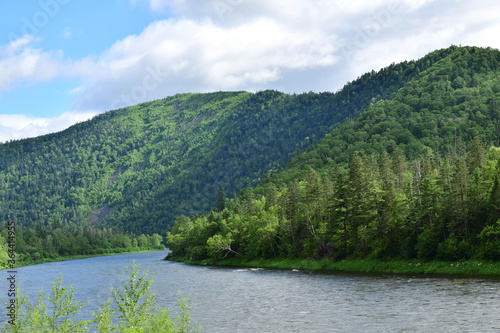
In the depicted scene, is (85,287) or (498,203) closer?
(498,203)

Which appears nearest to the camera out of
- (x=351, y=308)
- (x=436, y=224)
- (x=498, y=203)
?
(x=351, y=308)

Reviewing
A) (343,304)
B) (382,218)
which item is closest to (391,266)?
(382,218)

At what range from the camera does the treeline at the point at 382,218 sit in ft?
287

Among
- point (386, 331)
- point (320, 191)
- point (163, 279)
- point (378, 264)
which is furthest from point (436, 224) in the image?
point (163, 279)

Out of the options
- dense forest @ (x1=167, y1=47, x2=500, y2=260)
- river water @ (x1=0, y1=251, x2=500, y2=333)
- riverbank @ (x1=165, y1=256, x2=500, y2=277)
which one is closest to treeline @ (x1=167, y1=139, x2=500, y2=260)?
dense forest @ (x1=167, y1=47, x2=500, y2=260)

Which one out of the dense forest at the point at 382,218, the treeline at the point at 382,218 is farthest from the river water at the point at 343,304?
the treeline at the point at 382,218

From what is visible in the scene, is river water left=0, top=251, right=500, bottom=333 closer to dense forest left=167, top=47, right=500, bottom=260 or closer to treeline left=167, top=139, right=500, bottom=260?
dense forest left=167, top=47, right=500, bottom=260

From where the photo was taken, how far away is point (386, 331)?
4525 centimetres

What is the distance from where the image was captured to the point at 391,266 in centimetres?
9450

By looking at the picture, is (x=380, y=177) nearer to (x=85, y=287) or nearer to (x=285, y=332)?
(x=85, y=287)

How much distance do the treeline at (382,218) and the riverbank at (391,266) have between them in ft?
6.52

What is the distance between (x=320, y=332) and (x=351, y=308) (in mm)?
12486

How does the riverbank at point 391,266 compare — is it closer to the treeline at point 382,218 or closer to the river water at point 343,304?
the treeline at point 382,218

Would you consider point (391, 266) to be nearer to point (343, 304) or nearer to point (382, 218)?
point (382, 218)
